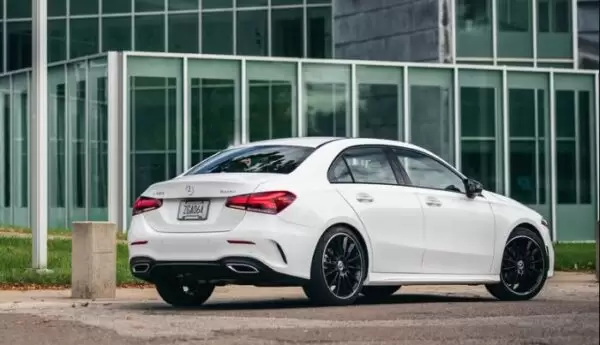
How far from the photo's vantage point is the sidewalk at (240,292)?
538 inches

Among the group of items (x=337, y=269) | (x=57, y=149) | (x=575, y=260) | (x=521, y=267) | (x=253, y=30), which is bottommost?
(x=575, y=260)

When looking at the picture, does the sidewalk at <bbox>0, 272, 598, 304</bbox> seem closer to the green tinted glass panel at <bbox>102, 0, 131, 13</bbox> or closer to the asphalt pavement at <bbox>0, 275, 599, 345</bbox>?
the asphalt pavement at <bbox>0, 275, 599, 345</bbox>

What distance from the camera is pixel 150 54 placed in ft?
95.3

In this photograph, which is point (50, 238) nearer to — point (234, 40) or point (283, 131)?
point (283, 131)

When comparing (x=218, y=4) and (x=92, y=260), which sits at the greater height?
(x=218, y=4)

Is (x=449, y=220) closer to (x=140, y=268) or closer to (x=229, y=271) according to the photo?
(x=229, y=271)

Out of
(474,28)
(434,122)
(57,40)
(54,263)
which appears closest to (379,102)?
(434,122)

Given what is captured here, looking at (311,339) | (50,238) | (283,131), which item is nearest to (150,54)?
(283,131)

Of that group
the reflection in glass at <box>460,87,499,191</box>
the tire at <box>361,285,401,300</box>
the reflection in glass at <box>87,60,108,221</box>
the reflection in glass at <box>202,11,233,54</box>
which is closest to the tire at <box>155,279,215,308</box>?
the tire at <box>361,285,401,300</box>

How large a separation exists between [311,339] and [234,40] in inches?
1135

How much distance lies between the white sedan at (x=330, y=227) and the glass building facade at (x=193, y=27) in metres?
23.5

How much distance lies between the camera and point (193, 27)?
38.0m

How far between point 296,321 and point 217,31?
90.8ft

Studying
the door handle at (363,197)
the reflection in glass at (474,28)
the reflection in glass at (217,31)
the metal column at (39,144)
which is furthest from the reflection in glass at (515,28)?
the door handle at (363,197)
